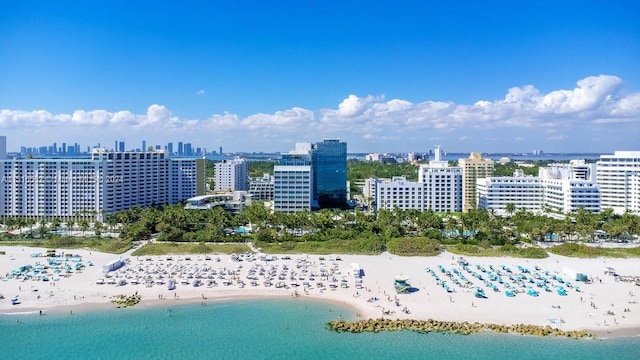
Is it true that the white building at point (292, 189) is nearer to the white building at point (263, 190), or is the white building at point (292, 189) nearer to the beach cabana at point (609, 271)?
the white building at point (263, 190)

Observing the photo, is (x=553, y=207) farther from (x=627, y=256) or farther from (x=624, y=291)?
(x=624, y=291)

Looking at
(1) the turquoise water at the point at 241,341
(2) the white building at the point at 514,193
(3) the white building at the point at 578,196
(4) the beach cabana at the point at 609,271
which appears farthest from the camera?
(2) the white building at the point at 514,193

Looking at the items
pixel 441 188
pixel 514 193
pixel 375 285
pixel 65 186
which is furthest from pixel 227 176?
pixel 375 285

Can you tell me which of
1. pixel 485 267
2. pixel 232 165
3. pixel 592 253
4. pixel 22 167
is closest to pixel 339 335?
pixel 485 267

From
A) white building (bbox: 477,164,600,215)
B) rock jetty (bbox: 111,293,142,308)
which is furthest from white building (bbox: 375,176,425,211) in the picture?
rock jetty (bbox: 111,293,142,308)

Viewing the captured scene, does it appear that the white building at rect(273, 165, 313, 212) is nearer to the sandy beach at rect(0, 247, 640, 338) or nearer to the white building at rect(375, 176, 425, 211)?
the white building at rect(375, 176, 425, 211)

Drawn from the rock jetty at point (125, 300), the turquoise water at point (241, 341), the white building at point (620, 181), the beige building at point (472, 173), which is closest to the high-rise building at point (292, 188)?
the beige building at point (472, 173)
